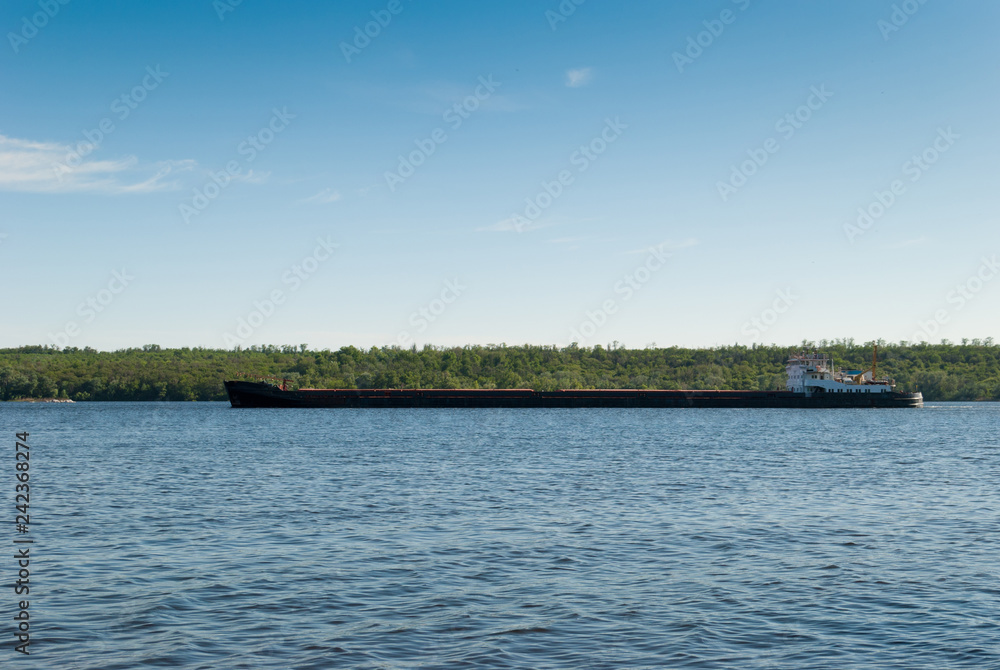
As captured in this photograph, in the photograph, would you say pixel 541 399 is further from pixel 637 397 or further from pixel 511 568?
pixel 511 568

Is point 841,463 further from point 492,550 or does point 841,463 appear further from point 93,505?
point 93,505

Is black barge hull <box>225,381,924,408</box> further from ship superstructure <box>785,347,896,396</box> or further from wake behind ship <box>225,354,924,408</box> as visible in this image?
ship superstructure <box>785,347,896,396</box>

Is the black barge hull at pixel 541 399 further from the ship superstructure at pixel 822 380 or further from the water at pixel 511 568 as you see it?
the water at pixel 511 568

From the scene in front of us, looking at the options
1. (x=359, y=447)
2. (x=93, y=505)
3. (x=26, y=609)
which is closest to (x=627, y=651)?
(x=26, y=609)

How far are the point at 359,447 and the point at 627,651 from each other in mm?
50923

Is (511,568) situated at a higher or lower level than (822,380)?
lower

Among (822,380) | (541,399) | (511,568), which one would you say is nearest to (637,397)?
(541,399)

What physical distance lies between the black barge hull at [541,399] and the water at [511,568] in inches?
4072

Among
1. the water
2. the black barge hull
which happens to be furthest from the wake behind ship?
the water

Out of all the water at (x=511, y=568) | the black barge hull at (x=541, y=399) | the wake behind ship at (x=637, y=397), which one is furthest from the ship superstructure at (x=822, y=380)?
the water at (x=511, y=568)

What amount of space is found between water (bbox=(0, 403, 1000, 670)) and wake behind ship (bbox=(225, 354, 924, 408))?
340 ft

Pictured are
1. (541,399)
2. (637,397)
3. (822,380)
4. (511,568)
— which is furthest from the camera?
(541,399)

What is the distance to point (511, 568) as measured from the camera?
20.7m

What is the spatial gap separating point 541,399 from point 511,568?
437ft
